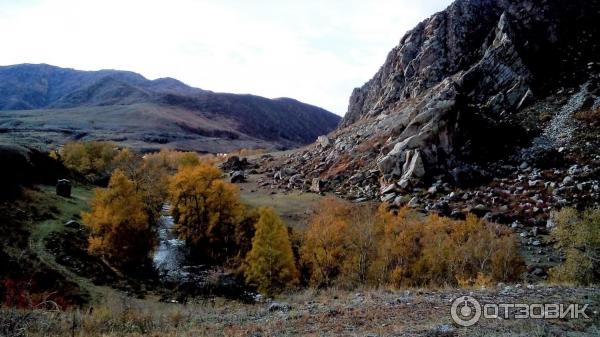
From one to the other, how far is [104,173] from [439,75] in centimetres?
8107

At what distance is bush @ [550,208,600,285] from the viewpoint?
31.7 metres

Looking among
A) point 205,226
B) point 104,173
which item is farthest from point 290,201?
point 104,173

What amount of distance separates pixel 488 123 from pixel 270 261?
164ft

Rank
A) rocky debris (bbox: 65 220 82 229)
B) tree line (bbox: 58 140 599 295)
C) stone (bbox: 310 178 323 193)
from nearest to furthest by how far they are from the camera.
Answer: tree line (bbox: 58 140 599 295)
rocky debris (bbox: 65 220 82 229)
stone (bbox: 310 178 323 193)

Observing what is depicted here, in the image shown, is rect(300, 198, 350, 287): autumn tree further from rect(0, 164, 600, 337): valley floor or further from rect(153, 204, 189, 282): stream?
rect(0, 164, 600, 337): valley floor

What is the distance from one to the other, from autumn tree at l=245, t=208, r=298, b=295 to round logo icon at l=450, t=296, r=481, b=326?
95.9ft

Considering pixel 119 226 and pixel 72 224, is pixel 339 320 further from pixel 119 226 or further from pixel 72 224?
pixel 72 224

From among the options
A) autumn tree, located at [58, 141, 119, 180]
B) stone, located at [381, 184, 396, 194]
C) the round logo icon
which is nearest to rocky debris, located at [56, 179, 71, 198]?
autumn tree, located at [58, 141, 119, 180]

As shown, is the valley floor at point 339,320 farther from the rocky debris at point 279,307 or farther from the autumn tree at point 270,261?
the autumn tree at point 270,261

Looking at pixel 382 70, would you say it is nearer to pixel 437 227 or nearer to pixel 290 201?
pixel 290 201

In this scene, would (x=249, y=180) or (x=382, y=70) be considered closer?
(x=249, y=180)

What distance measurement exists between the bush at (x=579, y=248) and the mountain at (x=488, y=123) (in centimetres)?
1176

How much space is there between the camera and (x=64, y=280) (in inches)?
1515

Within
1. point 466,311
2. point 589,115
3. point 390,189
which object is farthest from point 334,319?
point 589,115
